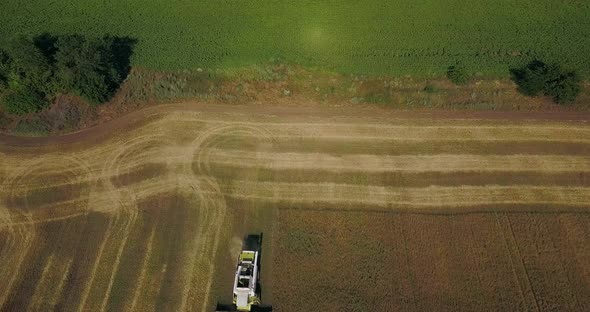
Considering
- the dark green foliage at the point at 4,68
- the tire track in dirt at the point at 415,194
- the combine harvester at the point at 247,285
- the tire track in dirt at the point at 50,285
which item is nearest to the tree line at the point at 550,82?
the tire track in dirt at the point at 415,194

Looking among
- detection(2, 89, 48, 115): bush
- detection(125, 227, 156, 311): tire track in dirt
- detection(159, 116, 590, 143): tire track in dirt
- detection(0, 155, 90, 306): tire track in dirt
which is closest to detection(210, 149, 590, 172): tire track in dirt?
Result: detection(159, 116, 590, 143): tire track in dirt

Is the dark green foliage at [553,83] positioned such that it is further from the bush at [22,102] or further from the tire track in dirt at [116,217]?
the bush at [22,102]

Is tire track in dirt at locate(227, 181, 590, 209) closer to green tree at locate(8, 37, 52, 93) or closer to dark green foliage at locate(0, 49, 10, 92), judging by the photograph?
green tree at locate(8, 37, 52, 93)

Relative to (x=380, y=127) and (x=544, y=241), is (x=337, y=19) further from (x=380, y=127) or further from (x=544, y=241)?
(x=544, y=241)

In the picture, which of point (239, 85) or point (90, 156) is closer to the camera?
point (90, 156)

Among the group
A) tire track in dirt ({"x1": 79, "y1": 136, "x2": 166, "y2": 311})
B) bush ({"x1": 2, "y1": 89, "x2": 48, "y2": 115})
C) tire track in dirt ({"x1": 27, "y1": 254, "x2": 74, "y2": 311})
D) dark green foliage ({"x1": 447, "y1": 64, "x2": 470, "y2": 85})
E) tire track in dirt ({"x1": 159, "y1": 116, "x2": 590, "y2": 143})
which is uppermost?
dark green foliage ({"x1": 447, "y1": 64, "x2": 470, "y2": 85})

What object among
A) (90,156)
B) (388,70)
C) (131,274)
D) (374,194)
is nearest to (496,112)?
(388,70)
